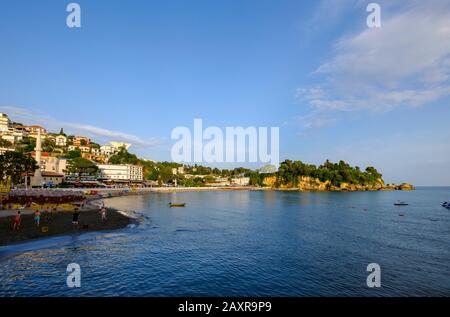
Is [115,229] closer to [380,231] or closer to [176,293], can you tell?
[176,293]

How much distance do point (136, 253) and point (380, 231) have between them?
4288 centimetres

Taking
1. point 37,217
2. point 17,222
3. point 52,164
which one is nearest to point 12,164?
point 37,217

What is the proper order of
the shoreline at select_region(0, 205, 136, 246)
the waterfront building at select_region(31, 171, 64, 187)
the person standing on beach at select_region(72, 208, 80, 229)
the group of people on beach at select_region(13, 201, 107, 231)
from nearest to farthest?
the shoreline at select_region(0, 205, 136, 246)
the group of people on beach at select_region(13, 201, 107, 231)
the person standing on beach at select_region(72, 208, 80, 229)
the waterfront building at select_region(31, 171, 64, 187)

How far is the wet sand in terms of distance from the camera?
32.3 meters

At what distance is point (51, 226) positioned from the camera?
1512 inches

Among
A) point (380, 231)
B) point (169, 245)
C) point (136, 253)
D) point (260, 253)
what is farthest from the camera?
point (380, 231)

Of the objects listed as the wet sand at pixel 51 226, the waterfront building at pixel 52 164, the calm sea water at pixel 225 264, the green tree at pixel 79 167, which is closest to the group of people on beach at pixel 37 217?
the wet sand at pixel 51 226

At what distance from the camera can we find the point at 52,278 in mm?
21234

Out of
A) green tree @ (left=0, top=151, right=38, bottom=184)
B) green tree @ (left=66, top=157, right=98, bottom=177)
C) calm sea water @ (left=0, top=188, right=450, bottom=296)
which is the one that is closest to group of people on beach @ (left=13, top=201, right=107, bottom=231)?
calm sea water @ (left=0, top=188, right=450, bottom=296)

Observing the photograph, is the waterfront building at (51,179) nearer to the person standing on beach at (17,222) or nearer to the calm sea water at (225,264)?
the person standing on beach at (17,222)

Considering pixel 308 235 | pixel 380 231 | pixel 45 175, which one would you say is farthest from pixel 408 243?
pixel 45 175

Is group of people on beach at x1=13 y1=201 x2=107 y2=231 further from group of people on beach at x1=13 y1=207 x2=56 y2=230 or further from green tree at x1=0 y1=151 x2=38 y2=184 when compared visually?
green tree at x1=0 y1=151 x2=38 y2=184
